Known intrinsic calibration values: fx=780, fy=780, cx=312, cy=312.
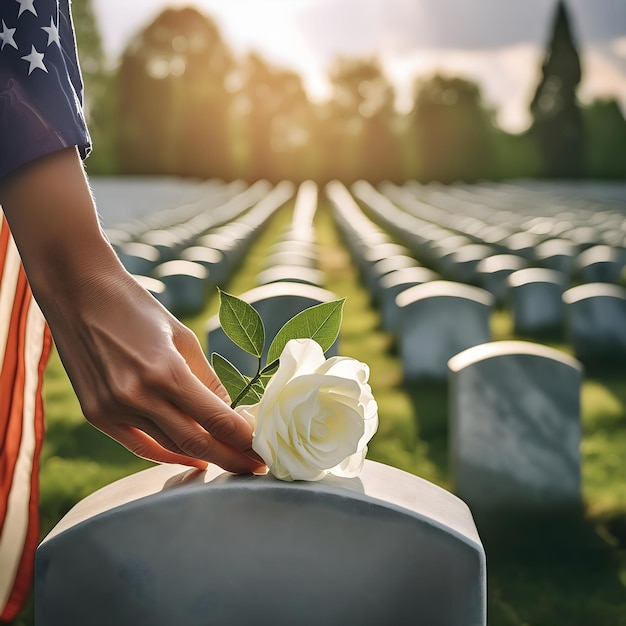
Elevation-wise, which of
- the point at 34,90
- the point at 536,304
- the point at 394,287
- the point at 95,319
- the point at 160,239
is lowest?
the point at 536,304

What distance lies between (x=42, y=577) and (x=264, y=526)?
358 millimetres

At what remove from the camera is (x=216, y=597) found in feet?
3.96

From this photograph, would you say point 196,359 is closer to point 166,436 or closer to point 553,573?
point 166,436

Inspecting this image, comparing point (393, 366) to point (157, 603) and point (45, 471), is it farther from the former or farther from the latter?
point (157, 603)

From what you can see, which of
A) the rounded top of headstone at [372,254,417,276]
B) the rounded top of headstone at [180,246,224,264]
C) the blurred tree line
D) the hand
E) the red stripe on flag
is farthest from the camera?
the blurred tree line

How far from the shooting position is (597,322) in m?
6.29

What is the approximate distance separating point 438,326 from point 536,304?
2099 millimetres

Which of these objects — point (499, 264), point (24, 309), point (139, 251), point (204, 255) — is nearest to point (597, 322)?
point (499, 264)

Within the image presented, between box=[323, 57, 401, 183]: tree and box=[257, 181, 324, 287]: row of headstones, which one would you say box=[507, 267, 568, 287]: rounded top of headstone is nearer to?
box=[257, 181, 324, 287]: row of headstones

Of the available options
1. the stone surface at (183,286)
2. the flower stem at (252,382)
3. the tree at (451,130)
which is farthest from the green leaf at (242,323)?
the tree at (451,130)

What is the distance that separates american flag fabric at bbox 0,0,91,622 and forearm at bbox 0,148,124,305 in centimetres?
8

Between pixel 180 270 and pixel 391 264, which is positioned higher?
pixel 180 270

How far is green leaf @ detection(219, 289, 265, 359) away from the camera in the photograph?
47.9 inches

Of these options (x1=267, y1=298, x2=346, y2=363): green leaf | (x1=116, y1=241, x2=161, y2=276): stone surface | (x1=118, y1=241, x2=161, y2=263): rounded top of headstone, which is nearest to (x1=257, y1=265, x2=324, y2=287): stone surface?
(x1=116, y1=241, x2=161, y2=276): stone surface
